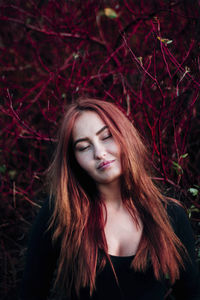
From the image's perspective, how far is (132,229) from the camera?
127 cm

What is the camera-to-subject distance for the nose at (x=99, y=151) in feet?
3.79

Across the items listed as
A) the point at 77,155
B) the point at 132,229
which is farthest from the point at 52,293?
the point at 77,155

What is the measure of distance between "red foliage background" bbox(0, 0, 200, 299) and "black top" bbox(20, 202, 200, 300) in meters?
0.27

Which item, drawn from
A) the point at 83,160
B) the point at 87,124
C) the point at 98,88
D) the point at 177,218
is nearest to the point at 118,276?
the point at 177,218

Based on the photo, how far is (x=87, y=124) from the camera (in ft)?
3.98

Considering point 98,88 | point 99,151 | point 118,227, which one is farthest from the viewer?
point 98,88

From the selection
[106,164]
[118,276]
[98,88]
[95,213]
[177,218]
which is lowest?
[118,276]

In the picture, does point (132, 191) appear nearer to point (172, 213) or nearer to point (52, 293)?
point (172, 213)

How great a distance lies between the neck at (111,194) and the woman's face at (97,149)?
2.7 inches

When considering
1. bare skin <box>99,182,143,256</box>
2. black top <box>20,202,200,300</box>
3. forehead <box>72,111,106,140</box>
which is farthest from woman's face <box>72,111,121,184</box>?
black top <box>20,202,200,300</box>

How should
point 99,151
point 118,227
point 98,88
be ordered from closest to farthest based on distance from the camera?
point 99,151 → point 118,227 → point 98,88

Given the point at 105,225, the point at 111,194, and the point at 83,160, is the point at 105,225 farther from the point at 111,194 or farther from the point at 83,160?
the point at 83,160

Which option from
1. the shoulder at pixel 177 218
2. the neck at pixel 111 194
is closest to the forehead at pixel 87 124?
the neck at pixel 111 194

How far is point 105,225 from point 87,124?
452 mm
